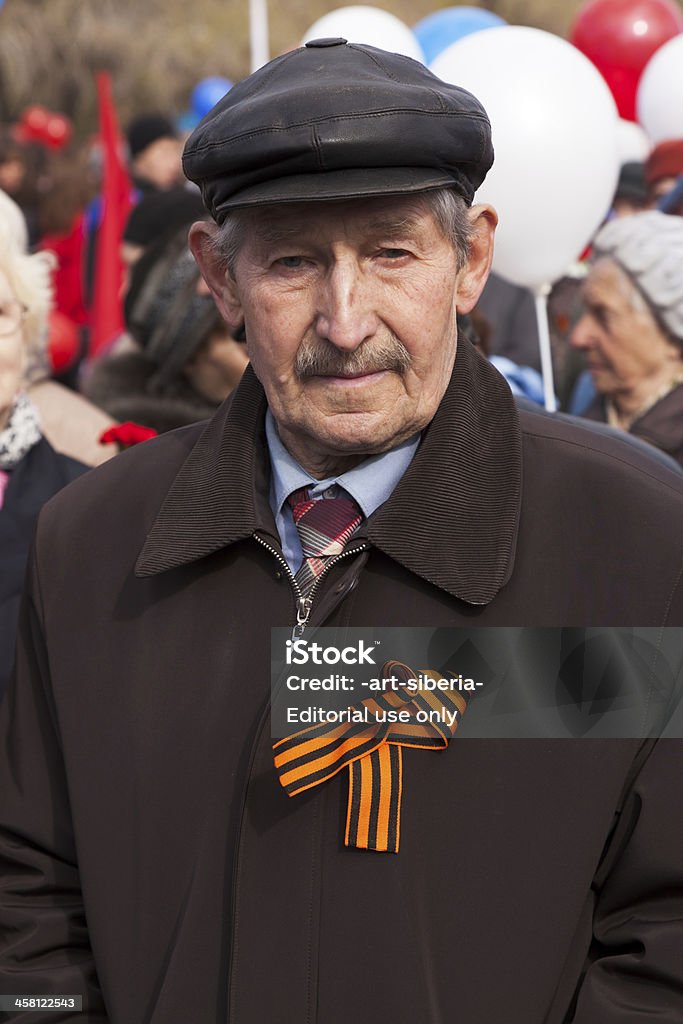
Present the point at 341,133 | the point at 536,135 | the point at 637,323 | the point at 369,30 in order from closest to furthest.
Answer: the point at 341,133 < the point at 536,135 < the point at 637,323 < the point at 369,30

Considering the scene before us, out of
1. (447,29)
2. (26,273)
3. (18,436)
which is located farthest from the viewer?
(447,29)

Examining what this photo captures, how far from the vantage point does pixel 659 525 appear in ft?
5.63

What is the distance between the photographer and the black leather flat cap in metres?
1.61

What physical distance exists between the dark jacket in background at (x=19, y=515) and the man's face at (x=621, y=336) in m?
1.90

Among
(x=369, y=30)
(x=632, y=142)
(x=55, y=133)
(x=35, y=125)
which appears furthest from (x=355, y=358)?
(x=55, y=133)

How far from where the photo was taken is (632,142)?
6.86 m

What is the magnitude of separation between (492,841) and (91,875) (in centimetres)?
57

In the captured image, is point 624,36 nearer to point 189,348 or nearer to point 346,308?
point 189,348

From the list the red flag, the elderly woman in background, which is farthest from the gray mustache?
the red flag

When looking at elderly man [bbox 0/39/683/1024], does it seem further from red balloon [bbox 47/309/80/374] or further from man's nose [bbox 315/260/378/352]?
red balloon [bbox 47/309/80/374]

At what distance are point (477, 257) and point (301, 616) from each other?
0.56 m

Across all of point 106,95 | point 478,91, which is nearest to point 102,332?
point 106,95

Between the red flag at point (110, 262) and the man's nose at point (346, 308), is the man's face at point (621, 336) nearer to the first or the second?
the man's nose at point (346, 308)

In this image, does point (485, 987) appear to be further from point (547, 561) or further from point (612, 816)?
point (547, 561)
